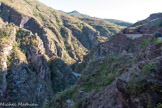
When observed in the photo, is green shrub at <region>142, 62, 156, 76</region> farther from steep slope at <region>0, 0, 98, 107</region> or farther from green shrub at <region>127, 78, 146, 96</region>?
steep slope at <region>0, 0, 98, 107</region>

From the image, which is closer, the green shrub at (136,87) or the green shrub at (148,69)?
the green shrub at (136,87)

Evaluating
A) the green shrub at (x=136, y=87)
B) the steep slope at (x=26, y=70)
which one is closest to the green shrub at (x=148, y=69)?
the green shrub at (x=136, y=87)

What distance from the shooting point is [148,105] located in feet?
14.3

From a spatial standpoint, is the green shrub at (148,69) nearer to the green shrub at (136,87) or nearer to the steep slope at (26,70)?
the green shrub at (136,87)

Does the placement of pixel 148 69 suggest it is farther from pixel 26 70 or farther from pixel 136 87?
pixel 26 70

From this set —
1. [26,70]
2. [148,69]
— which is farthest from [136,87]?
[26,70]

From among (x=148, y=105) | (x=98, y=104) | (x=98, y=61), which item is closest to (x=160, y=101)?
(x=148, y=105)

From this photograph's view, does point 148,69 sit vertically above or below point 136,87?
above

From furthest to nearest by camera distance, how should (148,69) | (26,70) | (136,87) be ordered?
(26,70) < (148,69) < (136,87)

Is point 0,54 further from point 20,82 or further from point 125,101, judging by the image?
point 125,101

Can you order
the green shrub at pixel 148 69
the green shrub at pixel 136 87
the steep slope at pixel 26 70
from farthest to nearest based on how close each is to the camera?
the steep slope at pixel 26 70, the green shrub at pixel 148 69, the green shrub at pixel 136 87

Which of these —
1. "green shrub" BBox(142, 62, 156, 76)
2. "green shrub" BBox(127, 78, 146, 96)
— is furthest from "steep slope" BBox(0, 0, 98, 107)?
"green shrub" BBox(142, 62, 156, 76)

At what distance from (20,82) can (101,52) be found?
22.1 metres

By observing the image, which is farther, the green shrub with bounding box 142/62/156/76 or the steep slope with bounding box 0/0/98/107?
the steep slope with bounding box 0/0/98/107
